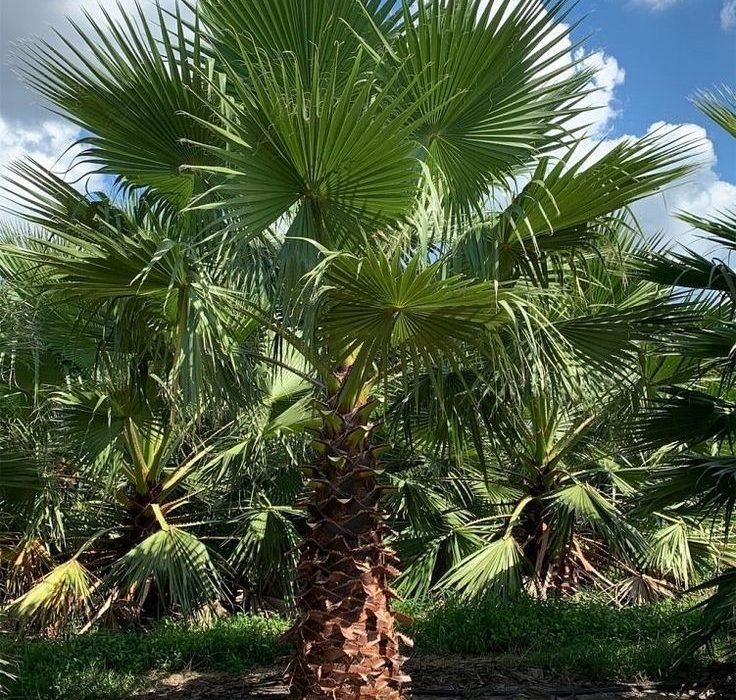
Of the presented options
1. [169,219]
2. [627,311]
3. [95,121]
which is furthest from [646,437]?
[95,121]

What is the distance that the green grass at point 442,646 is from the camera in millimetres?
5516

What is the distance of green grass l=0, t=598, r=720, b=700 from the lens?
18.1 ft

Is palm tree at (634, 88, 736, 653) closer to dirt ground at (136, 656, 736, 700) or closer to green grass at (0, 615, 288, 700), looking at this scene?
dirt ground at (136, 656, 736, 700)

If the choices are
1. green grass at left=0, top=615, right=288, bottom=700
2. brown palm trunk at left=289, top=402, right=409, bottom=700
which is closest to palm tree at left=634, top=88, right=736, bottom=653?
brown palm trunk at left=289, top=402, right=409, bottom=700

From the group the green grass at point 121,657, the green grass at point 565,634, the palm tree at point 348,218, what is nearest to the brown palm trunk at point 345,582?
the palm tree at point 348,218

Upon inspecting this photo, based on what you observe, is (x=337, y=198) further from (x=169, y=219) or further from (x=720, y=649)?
(x=720, y=649)

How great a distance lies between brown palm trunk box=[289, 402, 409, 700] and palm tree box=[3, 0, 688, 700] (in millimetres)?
12

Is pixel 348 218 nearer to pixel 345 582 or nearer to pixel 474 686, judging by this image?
pixel 345 582

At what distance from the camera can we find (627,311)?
4.43m

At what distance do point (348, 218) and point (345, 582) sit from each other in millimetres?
1935

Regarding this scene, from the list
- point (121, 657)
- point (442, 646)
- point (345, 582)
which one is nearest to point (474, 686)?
point (442, 646)

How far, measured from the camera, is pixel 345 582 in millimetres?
4141

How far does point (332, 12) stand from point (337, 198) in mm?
1258

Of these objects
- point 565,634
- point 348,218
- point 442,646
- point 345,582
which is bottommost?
point 442,646
